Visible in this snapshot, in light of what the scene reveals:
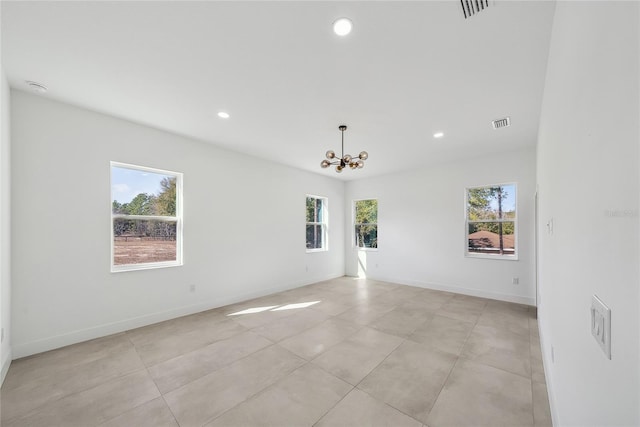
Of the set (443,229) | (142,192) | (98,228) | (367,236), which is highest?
(142,192)

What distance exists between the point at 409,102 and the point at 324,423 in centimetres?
322

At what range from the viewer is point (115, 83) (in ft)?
9.03

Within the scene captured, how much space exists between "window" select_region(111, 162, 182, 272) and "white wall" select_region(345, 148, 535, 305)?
4736 mm

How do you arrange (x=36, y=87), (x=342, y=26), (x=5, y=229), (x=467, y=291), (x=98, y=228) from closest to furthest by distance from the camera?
(x=342, y=26)
(x=5, y=229)
(x=36, y=87)
(x=98, y=228)
(x=467, y=291)

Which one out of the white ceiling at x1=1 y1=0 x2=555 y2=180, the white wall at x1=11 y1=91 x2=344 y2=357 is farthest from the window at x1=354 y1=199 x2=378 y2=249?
the white ceiling at x1=1 y1=0 x2=555 y2=180

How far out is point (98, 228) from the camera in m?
3.41

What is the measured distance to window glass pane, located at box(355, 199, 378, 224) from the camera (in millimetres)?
7254

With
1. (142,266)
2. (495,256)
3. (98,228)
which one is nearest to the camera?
(98,228)

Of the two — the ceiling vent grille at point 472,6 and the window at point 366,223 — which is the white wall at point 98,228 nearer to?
the window at point 366,223

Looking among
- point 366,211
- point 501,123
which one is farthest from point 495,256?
point 366,211

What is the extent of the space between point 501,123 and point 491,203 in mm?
2210

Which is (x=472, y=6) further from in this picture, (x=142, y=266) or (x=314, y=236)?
(x=314, y=236)

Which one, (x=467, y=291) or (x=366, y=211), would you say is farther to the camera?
(x=366, y=211)

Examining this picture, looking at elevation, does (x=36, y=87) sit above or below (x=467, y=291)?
above
